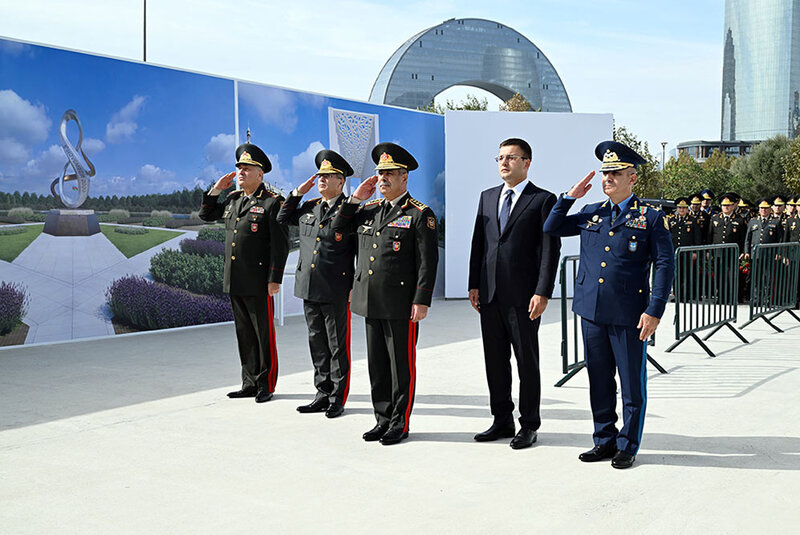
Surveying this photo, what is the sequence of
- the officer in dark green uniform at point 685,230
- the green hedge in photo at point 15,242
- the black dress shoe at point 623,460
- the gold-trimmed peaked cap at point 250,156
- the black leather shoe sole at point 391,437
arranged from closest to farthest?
the black dress shoe at point 623,460
the black leather shoe sole at point 391,437
the gold-trimmed peaked cap at point 250,156
the green hedge in photo at point 15,242
the officer in dark green uniform at point 685,230

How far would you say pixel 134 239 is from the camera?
30.6 ft

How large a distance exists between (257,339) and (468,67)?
35.4 meters

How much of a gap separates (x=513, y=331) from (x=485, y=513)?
1384mm

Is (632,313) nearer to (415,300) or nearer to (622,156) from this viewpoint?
(622,156)

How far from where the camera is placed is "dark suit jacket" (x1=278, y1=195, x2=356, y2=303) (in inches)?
222

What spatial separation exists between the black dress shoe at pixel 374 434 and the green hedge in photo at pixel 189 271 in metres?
5.41

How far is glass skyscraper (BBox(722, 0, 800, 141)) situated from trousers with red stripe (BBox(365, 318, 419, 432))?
135m

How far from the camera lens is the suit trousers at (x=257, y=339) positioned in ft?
20.1

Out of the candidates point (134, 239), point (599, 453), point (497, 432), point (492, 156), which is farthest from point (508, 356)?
point (492, 156)

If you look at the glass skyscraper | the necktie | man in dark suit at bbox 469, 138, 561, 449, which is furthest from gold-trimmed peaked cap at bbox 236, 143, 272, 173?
the glass skyscraper

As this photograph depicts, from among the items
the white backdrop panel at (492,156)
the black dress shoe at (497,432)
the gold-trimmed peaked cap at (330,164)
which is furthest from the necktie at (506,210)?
the white backdrop panel at (492,156)

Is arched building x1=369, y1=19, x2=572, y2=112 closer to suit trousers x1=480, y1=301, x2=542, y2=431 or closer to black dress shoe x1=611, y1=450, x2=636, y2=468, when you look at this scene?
suit trousers x1=480, y1=301, x2=542, y2=431

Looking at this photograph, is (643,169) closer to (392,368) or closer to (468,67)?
(468,67)

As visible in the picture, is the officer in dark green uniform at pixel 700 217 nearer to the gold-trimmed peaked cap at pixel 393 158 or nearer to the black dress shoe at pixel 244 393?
the black dress shoe at pixel 244 393
